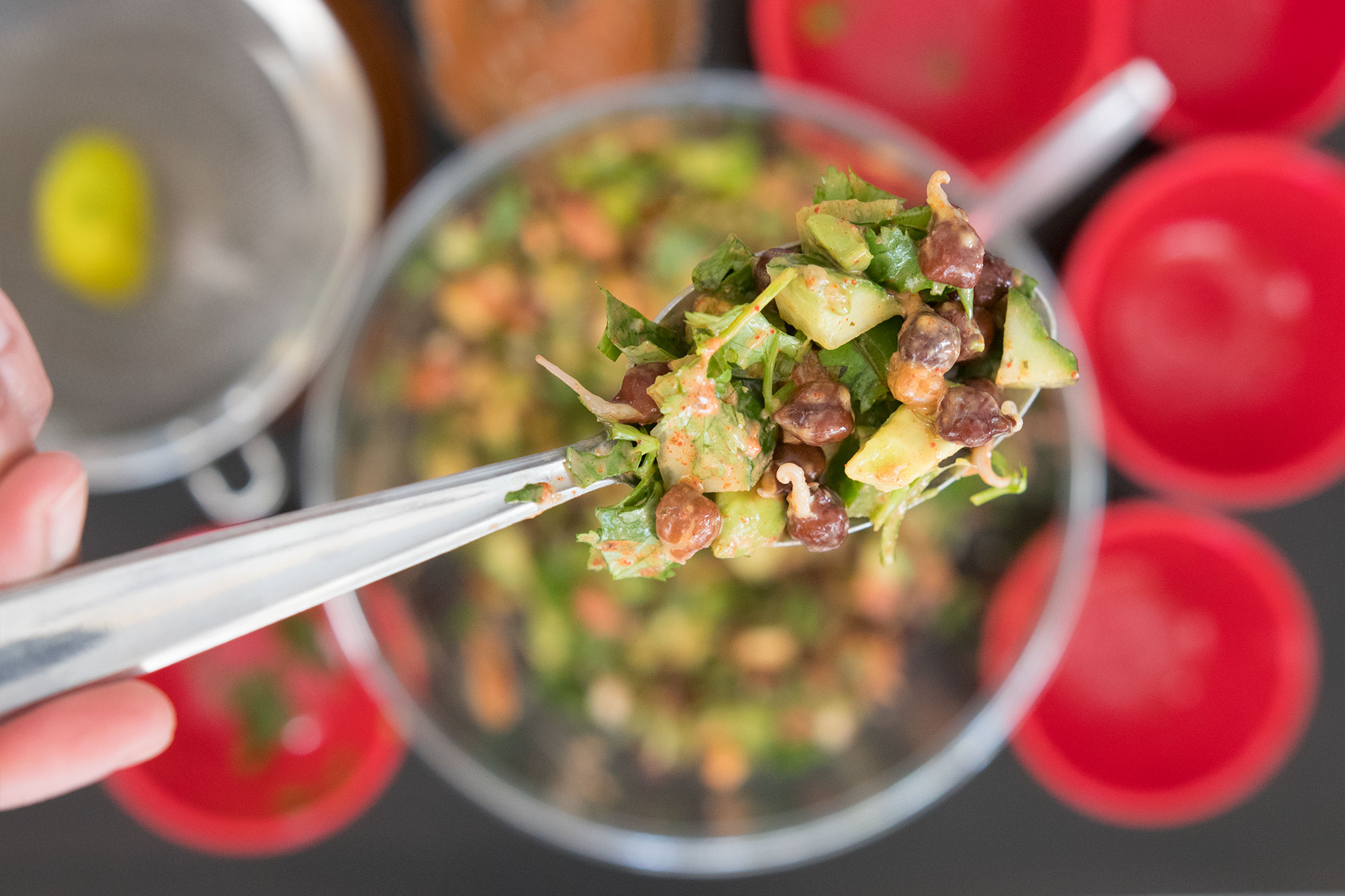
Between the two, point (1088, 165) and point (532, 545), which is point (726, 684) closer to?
point (532, 545)

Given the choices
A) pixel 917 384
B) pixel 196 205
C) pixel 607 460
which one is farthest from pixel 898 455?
pixel 196 205

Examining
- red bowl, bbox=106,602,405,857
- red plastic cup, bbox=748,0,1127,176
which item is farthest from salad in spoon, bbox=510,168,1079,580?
red bowl, bbox=106,602,405,857

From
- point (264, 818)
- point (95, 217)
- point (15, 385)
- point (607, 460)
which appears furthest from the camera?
point (264, 818)

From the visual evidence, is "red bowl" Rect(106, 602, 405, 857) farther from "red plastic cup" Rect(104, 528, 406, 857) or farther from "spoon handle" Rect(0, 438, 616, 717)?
"spoon handle" Rect(0, 438, 616, 717)

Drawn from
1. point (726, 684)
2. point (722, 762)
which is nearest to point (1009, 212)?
point (726, 684)

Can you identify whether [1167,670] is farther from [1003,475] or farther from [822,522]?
[822,522]

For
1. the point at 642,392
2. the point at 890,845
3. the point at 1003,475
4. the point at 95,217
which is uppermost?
the point at 1003,475

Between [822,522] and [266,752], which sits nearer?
[822,522]
